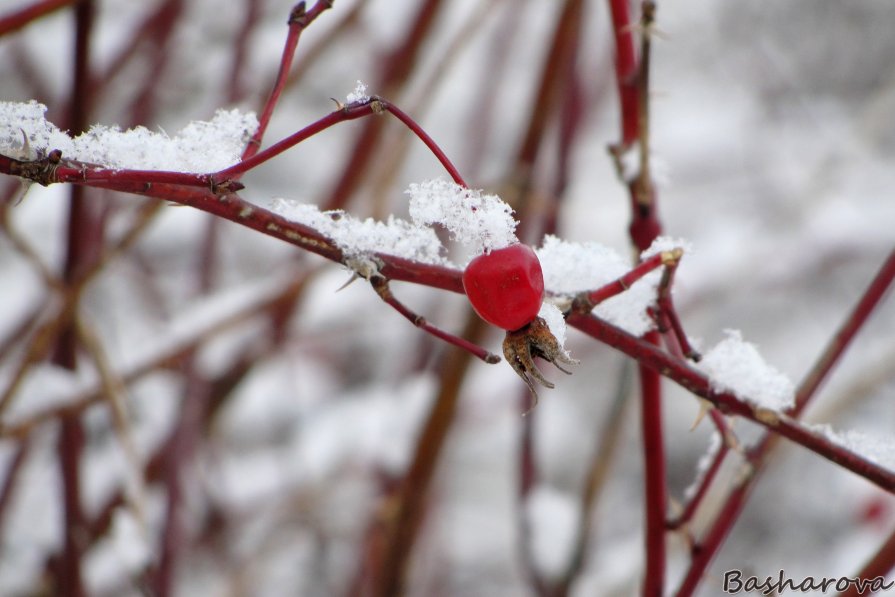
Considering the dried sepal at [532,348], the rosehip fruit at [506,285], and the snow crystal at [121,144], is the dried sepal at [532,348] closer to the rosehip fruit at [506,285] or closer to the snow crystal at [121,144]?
the rosehip fruit at [506,285]

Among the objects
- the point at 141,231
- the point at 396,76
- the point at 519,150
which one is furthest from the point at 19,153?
the point at 396,76

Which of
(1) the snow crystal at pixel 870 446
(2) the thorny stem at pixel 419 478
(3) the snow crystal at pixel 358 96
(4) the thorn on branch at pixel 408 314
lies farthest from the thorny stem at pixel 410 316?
(2) the thorny stem at pixel 419 478

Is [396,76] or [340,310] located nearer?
[396,76]

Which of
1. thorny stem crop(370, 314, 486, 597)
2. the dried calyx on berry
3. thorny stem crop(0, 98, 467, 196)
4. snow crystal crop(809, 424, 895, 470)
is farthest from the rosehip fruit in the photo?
thorny stem crop(370, 314, 486, 597)

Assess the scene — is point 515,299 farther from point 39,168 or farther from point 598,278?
point 39,168

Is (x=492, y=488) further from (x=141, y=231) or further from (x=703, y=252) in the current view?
(x=141, y=231)

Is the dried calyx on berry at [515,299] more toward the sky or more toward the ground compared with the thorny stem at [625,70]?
more toward the ground
